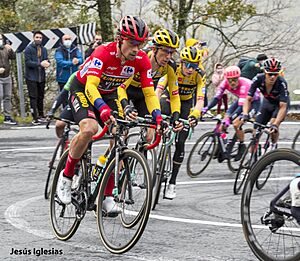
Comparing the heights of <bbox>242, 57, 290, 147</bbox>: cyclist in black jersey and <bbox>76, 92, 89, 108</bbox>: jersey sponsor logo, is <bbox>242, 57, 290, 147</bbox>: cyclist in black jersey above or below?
below

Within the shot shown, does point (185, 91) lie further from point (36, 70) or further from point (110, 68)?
point (36, 70)

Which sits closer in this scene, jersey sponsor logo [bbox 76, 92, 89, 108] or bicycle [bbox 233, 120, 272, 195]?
jersey sponsor logo [bbox 76, 92, 89, 108]

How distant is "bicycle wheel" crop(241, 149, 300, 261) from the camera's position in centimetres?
649

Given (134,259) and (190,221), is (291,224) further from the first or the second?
(190,221)

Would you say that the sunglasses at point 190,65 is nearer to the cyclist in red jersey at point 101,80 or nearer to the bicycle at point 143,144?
the bicycle at point 143,144

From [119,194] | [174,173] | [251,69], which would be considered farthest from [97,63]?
[251,69]

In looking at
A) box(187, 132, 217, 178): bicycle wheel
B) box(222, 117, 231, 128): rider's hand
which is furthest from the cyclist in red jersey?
box(222, 117, 231, 128): rider's hand

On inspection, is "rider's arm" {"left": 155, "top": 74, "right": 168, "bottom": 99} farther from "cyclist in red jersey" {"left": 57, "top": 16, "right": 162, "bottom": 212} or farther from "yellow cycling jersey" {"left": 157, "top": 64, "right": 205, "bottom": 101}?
"cyclist in red jersey" {"left": 57, "top": 16, "right": 162, "bottom": 212}

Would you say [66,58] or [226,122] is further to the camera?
[66,58]

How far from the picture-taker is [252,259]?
24.4ft

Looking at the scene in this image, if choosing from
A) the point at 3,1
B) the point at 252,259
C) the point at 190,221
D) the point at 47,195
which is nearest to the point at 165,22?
the point at 3,1

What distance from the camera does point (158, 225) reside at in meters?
9.05

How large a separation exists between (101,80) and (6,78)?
11.5 meters

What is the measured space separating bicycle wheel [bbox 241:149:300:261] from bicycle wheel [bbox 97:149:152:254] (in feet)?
2.68
